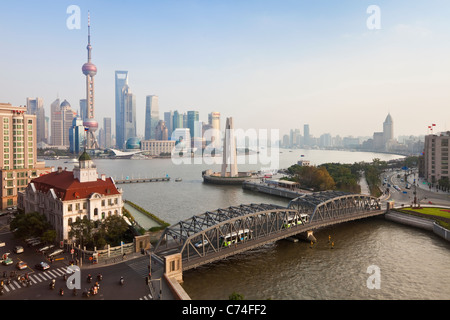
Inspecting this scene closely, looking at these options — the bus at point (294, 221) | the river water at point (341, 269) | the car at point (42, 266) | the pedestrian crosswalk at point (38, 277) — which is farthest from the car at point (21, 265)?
the bus at point (294, 221)

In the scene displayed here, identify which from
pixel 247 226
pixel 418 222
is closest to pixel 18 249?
pixel 247 226

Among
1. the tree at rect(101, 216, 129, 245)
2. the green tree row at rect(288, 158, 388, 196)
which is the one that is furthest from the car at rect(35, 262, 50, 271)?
the green tree row at rect(288, 158, 388, 196)

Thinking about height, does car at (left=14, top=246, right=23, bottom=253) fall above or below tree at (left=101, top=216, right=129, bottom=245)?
below

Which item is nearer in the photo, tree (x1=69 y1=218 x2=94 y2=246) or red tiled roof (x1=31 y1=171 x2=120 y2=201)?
tree (x1=69 y1=218 x2=94 y2=246)

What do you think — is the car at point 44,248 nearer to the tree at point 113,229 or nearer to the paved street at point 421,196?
the tree at point 113,229

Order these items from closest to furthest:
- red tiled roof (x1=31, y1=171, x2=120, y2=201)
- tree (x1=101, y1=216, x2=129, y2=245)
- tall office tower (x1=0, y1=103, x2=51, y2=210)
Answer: tree (x1=101, y1=216, x2=129, y2=245) → red tiled roof (x1=31, y1=171, x2=120, y2=201) → tall office tower (x1=0, y1=103, x2=51, y2=210)

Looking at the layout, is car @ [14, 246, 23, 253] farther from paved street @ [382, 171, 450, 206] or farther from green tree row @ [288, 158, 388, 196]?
green tree row @ [288, 158, 388, 196]

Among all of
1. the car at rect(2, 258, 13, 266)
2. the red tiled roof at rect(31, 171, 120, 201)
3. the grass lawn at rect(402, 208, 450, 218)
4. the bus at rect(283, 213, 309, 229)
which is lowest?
the car at rect(2, 258, 13, 266)

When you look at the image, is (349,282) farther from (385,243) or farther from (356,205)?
(356,205)
